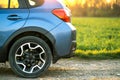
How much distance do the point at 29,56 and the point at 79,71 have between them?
155 cm

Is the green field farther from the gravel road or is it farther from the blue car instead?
the blue car

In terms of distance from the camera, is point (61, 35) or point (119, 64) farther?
point (119, 64)

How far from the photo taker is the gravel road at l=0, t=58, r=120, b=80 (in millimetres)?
8828

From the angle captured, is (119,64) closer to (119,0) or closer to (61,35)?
(61,35)

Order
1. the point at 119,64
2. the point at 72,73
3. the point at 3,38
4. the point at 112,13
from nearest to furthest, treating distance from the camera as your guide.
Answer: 1. the point at 3,38
2. the point at 72,73
3. the point at 119,64
4. the point at 112,13

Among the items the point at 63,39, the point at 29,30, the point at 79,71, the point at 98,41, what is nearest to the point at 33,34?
the point at 29,30

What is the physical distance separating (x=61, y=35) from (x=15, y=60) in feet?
3.28

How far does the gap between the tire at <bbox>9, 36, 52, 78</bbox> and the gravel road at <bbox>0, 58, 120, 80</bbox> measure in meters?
0.17

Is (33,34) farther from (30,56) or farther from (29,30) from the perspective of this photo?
(30,56)

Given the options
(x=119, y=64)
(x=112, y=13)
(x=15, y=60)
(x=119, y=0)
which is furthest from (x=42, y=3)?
(x=112, y=13)

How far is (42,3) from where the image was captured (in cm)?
866

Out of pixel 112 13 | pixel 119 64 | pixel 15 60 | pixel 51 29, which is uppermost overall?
pixel 51 29

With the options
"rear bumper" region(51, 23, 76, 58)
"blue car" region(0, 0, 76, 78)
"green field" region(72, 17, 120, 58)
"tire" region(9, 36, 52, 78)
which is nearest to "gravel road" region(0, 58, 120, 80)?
"tire" region(9, 36, 52, 78)

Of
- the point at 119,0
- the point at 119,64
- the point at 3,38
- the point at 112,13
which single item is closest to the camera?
the point at 3,38
